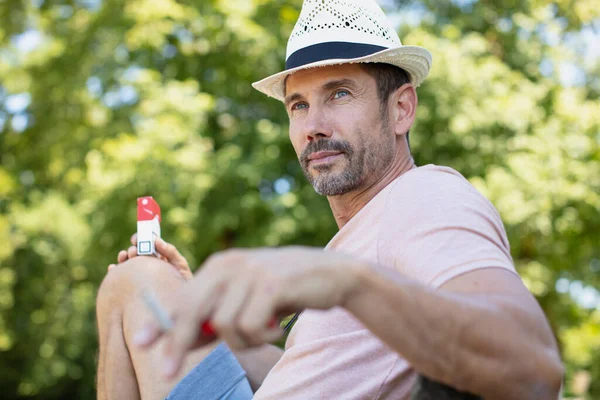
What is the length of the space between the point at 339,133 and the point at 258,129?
7661 mm

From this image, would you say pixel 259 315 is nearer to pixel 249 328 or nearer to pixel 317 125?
pixel 249 328

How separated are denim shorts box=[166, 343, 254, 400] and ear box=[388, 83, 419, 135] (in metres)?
0.90

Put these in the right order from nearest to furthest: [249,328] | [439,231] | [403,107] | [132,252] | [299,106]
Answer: [249,328], [439,231], [299,106], [403,107], [132,252]

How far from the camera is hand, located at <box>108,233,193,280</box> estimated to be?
8.31 ft

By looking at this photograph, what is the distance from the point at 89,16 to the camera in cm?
1165

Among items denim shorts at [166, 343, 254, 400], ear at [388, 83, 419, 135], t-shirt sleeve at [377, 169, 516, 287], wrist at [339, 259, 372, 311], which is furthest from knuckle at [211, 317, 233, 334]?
ear at [388, 83, 419, 135]

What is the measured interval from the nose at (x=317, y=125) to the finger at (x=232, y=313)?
4.13 feet

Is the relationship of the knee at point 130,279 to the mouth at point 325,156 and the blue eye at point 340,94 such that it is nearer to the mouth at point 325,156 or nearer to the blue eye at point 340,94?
the mouth at point 325,156

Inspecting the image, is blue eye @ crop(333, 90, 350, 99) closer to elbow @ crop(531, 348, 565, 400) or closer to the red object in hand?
elbow @ crop(531, 348, 565, 400)

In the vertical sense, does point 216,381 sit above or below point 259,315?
below

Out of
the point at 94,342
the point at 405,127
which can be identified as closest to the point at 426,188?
the point at 405,127

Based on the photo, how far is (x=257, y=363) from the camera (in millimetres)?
2588

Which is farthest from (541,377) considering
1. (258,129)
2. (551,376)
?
(258,129)

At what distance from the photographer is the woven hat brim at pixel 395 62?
2.16 m
